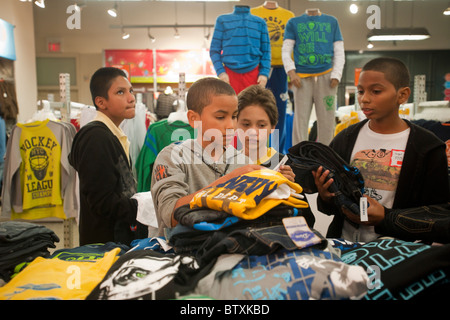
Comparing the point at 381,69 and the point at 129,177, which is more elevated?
the point at 381,69

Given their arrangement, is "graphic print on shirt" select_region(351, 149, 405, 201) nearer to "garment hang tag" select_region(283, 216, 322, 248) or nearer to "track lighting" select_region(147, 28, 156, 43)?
"garment hang tag" select_region(283, 216, 322, 248)

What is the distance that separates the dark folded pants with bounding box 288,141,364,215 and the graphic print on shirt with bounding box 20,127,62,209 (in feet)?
7.92

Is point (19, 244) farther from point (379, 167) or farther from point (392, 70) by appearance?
point (392, 70)

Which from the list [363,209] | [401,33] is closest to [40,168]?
[363,209]

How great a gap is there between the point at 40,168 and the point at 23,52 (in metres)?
5.12

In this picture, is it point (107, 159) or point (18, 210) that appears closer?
point (107, 159)

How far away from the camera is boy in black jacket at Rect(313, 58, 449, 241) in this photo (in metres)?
1.18

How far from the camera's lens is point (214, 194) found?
0.81m

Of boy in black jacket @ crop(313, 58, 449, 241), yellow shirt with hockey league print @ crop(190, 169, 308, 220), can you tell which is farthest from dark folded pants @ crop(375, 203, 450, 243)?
yellow shirt with hockey league print @ crop(190, 169, 308, 220)

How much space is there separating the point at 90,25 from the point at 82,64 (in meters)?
0.98

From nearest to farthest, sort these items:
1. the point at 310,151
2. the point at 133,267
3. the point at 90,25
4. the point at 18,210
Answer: the point at 133,267
the point at 310,151
the point at 18,210
the point at 90,25

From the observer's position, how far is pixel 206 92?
112 centimetres
